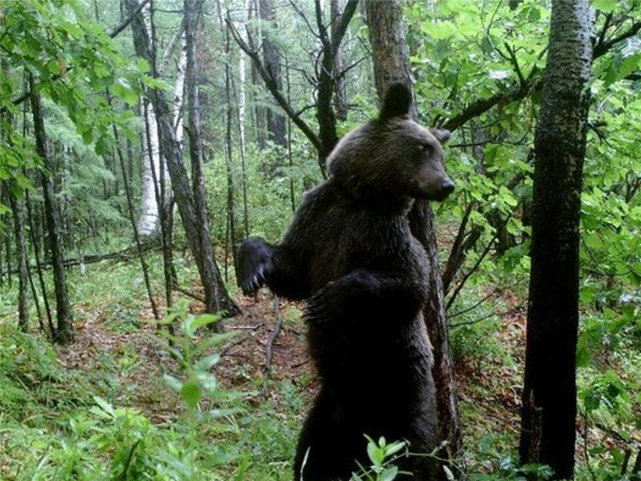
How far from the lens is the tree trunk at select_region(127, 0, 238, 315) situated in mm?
8562

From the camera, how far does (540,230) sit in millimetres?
4332

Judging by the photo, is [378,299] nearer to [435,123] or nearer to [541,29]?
[435,123]

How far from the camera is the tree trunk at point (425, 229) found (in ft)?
16.2

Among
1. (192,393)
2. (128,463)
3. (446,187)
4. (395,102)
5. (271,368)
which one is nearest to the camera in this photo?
(192,393)

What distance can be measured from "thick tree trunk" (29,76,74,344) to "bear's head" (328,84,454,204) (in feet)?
11.5

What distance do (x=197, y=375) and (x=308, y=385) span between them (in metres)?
6.79

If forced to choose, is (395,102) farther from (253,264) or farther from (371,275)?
(253,264)

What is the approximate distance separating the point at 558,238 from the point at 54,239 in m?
5.07

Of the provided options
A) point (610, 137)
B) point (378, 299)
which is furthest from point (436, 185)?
point (610, 137)

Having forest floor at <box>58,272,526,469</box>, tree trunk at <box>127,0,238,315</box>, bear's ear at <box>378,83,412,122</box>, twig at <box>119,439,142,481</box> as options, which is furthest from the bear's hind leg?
tree trunk at <box>127,0,238,315</box>

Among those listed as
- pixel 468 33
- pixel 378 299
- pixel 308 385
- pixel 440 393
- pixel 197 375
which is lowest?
pixel 308 385

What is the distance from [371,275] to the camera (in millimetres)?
3779

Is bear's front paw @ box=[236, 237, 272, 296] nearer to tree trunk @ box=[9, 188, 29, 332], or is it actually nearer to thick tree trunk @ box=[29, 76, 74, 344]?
thick tree trunk @ box=[29, 76, 74, 344]

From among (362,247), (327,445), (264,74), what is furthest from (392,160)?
(327,445)
